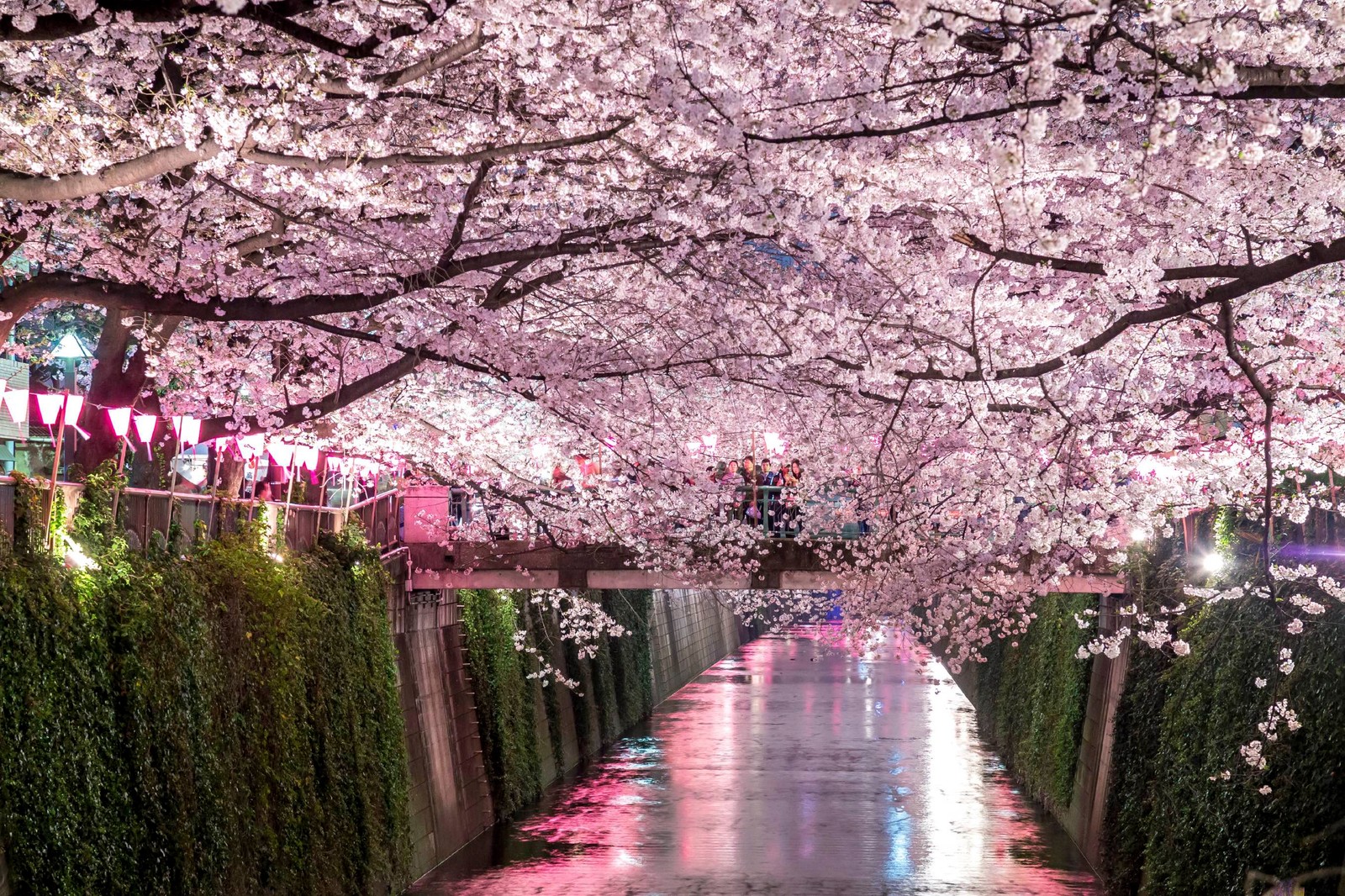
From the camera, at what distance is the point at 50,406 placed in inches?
386

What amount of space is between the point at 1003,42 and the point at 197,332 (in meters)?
9.11

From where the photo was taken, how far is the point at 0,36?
572cm

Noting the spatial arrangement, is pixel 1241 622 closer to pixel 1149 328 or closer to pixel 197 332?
pixel 1149 328

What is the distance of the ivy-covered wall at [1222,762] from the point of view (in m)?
9.70

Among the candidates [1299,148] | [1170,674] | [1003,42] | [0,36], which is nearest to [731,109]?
[1003,42]

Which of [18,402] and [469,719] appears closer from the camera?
[18,402]

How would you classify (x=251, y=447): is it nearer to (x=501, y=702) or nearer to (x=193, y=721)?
(x=193, y=721)

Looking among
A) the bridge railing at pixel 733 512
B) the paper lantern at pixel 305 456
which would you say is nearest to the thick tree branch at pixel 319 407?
the paper lantern at pixel 305 456

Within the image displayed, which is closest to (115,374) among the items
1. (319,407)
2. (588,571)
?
(319,407)

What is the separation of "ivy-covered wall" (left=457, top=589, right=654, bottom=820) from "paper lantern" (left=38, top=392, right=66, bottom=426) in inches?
457

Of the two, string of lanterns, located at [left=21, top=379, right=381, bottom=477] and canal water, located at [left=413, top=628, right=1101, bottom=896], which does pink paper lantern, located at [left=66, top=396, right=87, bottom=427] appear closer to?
string of lanterns, located at [left=21, top=379, right=381, bottom=477]

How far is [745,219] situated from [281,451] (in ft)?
22.6

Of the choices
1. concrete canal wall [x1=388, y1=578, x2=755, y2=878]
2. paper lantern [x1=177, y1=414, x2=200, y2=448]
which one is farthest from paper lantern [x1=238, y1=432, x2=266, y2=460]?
concrete canal wall [x1=388, y1=578, x2=755, y2=878]

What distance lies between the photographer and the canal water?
17688 mm
